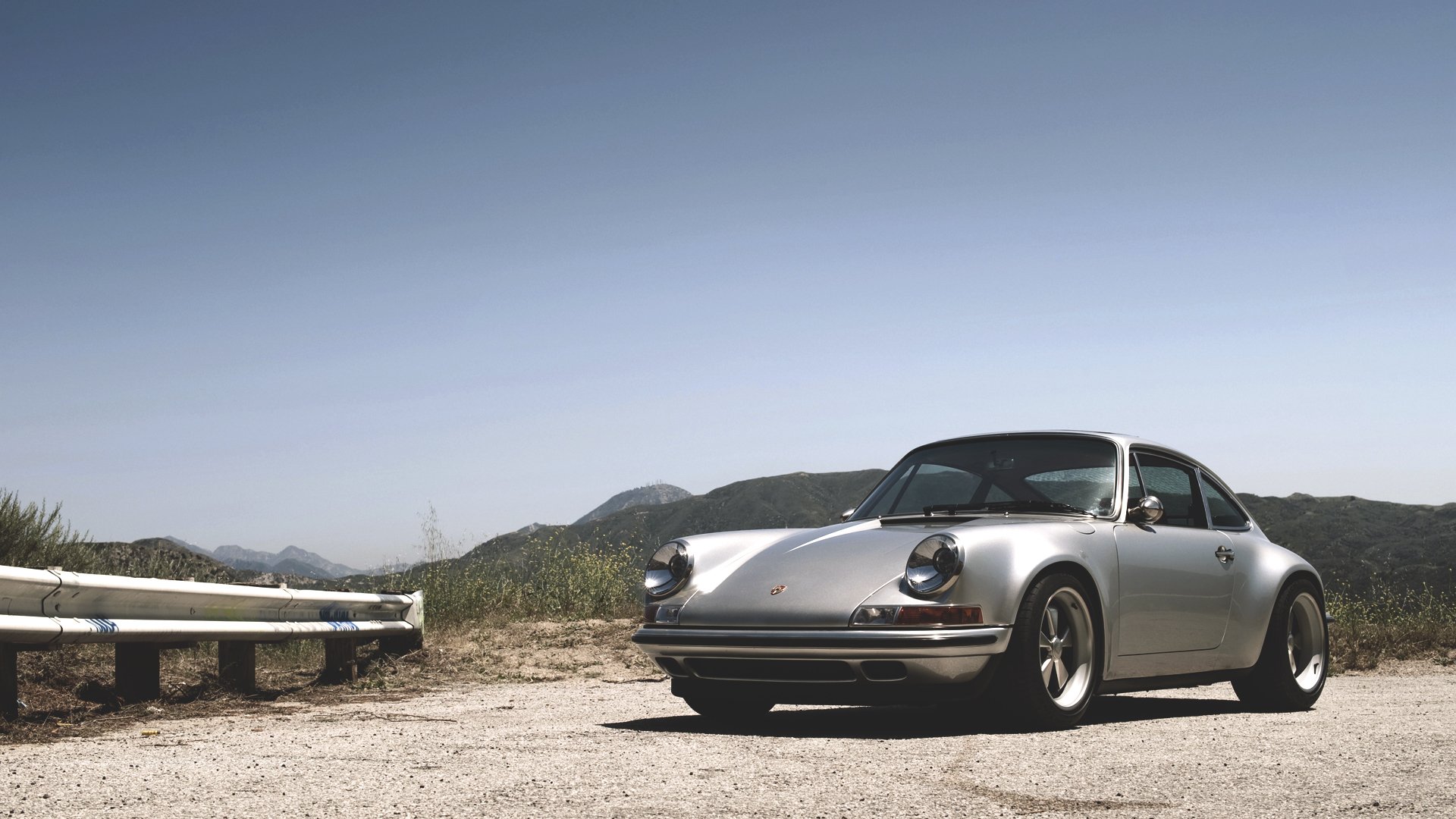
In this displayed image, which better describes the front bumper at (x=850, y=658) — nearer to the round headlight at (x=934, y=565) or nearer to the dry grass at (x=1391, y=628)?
the round headlight at (x=934, y=565)

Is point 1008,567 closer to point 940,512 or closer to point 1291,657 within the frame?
point 940,512

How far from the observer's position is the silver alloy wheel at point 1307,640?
8320mm

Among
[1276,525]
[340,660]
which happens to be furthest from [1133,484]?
[1276,525]

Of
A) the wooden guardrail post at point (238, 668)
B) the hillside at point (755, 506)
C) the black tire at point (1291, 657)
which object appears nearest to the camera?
the black tire at point (1291, 657)

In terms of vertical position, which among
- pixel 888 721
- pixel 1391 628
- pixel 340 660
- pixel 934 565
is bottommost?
pixel 1391 628

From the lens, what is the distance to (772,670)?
6.34 meters

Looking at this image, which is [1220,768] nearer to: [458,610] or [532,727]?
[532,727]

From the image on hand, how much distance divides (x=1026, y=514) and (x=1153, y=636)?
90cm

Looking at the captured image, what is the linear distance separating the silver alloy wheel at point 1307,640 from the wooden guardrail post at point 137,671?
670 centimetres

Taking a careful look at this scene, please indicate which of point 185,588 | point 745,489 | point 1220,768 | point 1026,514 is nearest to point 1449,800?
point 1220,768

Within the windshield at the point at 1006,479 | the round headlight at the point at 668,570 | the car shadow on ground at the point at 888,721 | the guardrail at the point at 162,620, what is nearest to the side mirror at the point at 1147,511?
the windshield at the point at 1006,479

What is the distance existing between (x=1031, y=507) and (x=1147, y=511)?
595mm

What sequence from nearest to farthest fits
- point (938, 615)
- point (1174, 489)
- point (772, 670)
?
point (938, 615) → point (772, 670) → point (1174, 489)

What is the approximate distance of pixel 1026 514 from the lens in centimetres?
717
